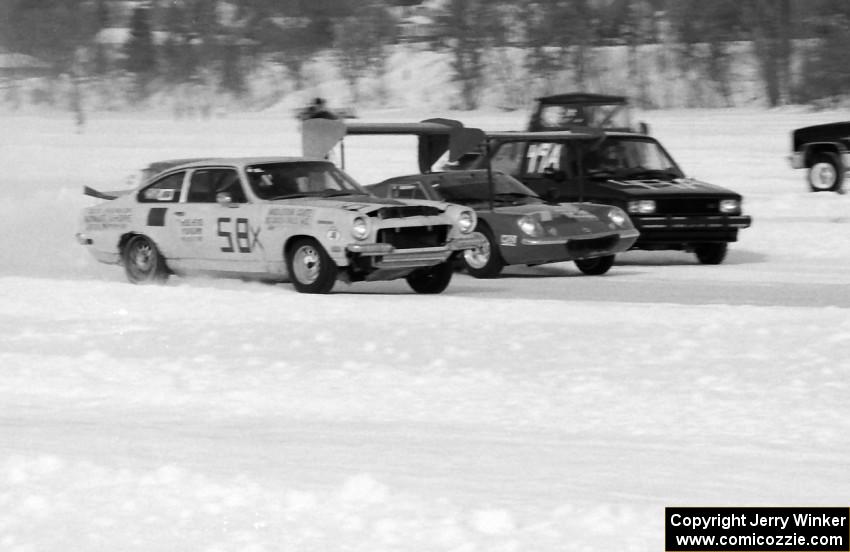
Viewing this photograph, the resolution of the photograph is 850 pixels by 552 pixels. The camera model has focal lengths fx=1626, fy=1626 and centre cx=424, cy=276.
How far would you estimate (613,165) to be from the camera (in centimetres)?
1695

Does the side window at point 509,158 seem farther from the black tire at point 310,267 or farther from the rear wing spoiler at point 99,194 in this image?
the black tire at point 310,267

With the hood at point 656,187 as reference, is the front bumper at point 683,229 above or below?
below

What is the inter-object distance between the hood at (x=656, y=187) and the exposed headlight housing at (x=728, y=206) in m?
0.09

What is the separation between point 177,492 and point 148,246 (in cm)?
858

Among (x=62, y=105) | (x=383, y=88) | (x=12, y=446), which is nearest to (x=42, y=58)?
(x=62, y=105)

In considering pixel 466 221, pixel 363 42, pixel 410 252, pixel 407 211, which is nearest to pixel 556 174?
pixel 466 221

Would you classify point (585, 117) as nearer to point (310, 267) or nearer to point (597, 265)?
point (597, 265)

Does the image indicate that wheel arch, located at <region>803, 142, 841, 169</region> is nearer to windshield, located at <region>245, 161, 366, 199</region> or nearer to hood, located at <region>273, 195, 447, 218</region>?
windshield, located at <region>245, 161, 366, 199</region>

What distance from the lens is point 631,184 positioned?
54.5 feet

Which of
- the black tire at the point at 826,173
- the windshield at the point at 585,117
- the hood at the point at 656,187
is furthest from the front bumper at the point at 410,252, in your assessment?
the black tire at the point at 826,173

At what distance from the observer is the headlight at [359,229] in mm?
12648

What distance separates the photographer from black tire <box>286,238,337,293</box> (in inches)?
510

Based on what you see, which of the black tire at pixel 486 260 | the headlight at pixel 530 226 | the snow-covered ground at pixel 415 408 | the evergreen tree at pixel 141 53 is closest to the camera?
the snow-covered ground at pixel 415 408

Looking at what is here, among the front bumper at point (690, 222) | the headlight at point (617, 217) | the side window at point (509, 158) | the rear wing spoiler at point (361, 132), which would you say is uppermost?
the rear wing spoiler at point (361, 132)
